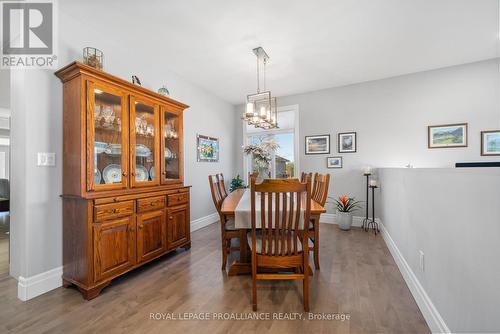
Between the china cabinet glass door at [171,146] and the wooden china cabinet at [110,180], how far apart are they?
0.04 m

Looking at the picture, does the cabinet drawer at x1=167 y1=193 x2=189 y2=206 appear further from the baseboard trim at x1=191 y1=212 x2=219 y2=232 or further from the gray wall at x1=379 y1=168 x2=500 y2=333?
the gray wall at x1=379 y1=168 x2=500 y2=333

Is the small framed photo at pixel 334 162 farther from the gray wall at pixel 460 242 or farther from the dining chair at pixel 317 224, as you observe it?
the gray wall at pixel 460 242

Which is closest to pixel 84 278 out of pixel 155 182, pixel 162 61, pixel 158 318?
pixel 158 318

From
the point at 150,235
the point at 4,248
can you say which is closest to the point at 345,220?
the point at 150,235

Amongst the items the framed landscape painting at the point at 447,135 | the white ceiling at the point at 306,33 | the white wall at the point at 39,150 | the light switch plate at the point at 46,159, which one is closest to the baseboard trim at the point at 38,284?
the white wall at the point at 39,150

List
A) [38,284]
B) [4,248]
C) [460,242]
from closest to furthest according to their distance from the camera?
[460,242] → [38,284] → [4,248]

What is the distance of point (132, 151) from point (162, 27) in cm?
144

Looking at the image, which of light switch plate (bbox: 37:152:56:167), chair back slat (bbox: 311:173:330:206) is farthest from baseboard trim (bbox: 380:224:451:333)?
light switch plate (bbox: 37:152:56:167)

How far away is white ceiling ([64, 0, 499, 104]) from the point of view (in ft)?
6.61

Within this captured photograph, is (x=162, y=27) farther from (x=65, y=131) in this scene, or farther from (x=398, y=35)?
(x=398, y=35)

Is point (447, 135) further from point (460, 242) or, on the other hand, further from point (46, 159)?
point (46, 159)

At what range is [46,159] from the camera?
1899mm

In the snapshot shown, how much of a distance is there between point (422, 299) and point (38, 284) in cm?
326

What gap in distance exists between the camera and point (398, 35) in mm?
2459
